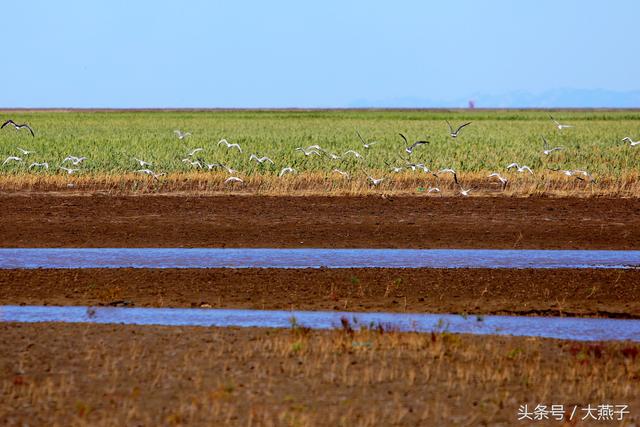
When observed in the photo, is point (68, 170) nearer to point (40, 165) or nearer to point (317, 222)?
point (40, 165)

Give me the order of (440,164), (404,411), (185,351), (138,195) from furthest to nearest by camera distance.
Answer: (440,164) → (138,195) → (185,351) → (404,411)

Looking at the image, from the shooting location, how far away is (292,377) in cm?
1080

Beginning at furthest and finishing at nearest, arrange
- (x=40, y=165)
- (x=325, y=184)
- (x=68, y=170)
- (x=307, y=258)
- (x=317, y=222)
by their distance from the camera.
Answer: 1. (x=40, y=165)
2. (x=68, y=170)
3. (x=325, y=184)
4. (x=317, y=222)
5. (x=307, y=258)

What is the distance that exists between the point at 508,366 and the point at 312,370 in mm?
1998

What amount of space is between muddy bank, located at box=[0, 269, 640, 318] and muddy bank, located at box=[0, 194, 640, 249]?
160 inches

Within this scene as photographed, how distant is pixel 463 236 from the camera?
22422 mm

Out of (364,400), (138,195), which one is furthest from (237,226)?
(364,400)

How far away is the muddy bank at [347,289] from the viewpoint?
49.0 ft

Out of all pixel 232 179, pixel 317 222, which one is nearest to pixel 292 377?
pixel 317 222

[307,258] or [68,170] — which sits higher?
[68,170]

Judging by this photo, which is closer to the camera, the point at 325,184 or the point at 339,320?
the point at 339,320

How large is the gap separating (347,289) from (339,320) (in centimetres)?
209

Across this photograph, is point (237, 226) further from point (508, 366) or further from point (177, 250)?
point (508, 366)

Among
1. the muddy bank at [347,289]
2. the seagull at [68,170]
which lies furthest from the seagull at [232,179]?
the muddy bank at [347,289]
